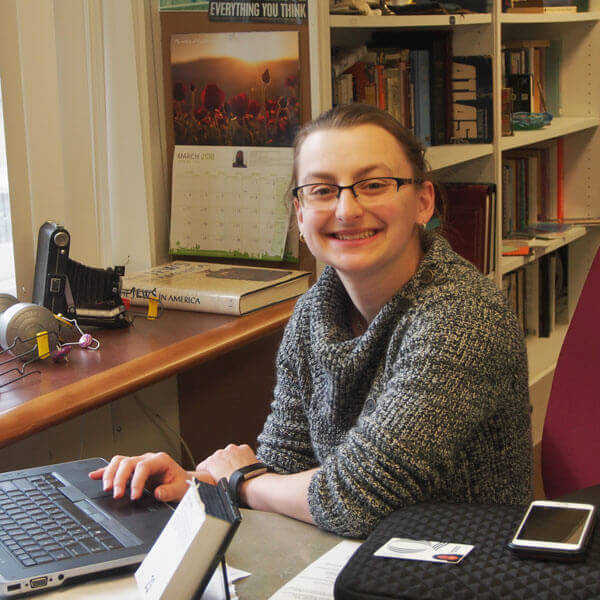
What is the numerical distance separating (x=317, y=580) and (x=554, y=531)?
24 centimetres

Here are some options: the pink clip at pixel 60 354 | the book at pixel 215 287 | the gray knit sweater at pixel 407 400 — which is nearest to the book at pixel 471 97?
the book at pixel 215 287

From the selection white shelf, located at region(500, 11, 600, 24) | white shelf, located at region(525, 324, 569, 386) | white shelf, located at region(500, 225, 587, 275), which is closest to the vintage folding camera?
white shelf, located at region(500, 225, 587, 275)

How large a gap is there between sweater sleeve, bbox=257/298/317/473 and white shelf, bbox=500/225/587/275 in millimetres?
1423

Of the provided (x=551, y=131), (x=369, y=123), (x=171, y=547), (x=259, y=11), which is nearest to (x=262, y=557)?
(x=171, y=547)

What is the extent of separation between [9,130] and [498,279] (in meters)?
1.42

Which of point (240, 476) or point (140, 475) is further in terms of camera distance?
point (240, 476)

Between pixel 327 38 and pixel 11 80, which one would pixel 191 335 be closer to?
pixel 11 80

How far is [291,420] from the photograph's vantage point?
1333 mm

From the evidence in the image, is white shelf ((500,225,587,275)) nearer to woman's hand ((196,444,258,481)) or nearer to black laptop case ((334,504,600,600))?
woman's hand ((196,444,258,481))

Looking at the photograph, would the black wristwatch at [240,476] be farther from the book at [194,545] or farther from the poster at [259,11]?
the poster at [259,11]

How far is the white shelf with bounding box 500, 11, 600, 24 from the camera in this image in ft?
8.66

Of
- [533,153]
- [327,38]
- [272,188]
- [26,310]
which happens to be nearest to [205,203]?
[272,188]

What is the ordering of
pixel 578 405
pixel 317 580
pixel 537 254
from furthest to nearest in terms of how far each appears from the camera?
1. pixel 537 254
2. pixel 578 405
3. pixel 317 580

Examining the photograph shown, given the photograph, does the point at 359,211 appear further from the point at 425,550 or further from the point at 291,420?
the point at 425,550
